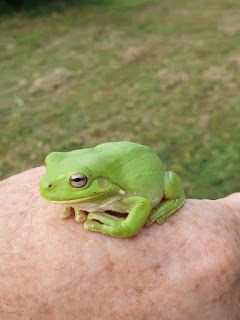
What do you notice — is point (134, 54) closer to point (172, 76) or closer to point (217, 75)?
point (172, 76)

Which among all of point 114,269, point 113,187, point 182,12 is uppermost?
point 113,187

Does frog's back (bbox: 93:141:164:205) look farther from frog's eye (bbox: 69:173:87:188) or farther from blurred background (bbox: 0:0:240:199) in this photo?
blurred background (bbox: 0:0:240:199)

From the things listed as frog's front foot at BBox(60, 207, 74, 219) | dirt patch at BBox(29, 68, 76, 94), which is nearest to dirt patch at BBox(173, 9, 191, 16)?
dirt patch at BBox(29, 68, 76, 94)

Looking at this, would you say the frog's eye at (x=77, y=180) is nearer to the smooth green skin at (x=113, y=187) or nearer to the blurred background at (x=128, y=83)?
the smooth green skin at (x=113, y=187)

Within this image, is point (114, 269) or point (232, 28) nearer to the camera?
point (114, 269)

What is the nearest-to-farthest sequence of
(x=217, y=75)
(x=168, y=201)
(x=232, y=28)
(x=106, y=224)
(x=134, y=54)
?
(x=106, y=224) < (x=168, y=201) < (x=217, y=75) < (x=134, y=54) < (x=232, y=28)

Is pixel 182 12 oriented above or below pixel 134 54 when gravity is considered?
below

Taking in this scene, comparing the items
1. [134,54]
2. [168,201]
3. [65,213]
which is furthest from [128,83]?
[65,213]
